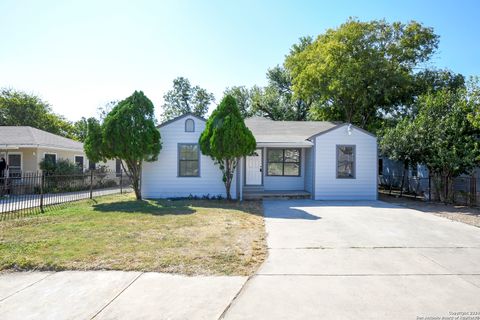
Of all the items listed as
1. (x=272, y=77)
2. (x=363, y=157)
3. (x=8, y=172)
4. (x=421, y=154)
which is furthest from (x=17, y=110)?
(x=421, y=154)

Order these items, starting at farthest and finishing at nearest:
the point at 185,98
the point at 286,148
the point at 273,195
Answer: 1. the point at 185,98
2. the point at 286,148
3. the point at 273,195

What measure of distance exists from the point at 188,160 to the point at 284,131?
580 cm

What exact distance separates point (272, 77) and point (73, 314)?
118ft

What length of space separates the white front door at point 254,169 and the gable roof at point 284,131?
3.43 feet

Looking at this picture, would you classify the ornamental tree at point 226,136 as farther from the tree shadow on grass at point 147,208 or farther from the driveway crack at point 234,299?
the driveway crack at point 234,299

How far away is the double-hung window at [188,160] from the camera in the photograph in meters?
13.3

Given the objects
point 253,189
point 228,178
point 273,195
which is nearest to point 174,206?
point 228,178

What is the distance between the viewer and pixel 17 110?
35344 millimetres

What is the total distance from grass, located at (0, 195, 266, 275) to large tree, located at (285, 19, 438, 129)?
13166mm

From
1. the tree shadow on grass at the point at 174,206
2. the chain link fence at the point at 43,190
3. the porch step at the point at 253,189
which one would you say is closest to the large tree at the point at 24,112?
the chain link fence at the point at 43,190

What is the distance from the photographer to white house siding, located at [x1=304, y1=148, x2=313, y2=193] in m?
14.1

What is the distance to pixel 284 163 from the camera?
1529 cm

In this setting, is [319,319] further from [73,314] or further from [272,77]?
[272,77]

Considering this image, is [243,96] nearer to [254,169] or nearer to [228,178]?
[254,169]
